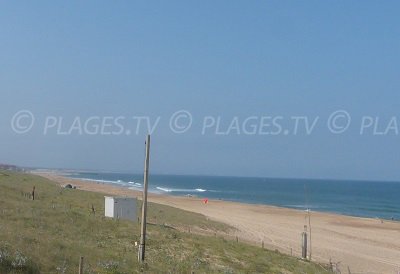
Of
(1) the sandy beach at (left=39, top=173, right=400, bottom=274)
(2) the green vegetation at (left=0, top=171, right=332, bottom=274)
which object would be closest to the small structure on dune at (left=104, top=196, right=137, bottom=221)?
(2) the green vegetation at (left=0, top=171, right=332, bottom=274)

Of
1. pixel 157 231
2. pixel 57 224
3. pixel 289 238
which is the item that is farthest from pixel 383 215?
pixel 57 224

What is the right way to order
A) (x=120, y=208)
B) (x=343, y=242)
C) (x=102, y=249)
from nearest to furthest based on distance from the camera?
(x=102, y=249) → (x=120, y=208) → (x=343, y=242)

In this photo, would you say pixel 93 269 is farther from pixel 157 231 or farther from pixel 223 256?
pixel 157 231

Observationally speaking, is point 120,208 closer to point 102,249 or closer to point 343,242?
point 102,249

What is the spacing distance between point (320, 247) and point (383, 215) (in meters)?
44.3

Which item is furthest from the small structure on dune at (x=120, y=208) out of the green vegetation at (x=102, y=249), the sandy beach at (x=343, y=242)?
the sandy beach at (x=343, y=242)

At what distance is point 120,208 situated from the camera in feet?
84.7

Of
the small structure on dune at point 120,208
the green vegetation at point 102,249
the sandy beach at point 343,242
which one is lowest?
the sandy beach at point 343,242

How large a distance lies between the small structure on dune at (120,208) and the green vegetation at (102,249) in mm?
2662

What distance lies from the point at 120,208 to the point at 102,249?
30.6 feet

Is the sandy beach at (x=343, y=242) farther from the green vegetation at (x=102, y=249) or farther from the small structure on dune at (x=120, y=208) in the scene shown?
the small structure on dune at (x=120, y=208)

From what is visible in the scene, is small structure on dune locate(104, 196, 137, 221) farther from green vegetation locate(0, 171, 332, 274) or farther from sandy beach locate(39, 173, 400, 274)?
sandy beach locate(39, 173, 400, 274)

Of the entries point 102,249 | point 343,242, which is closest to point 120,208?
point 102,249

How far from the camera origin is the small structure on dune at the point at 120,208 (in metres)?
25.7
